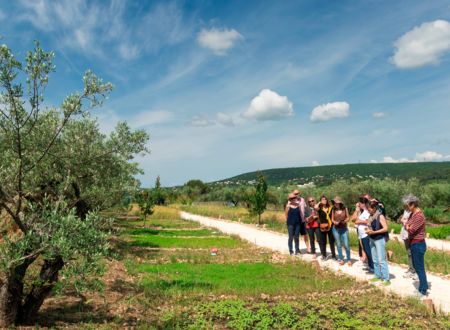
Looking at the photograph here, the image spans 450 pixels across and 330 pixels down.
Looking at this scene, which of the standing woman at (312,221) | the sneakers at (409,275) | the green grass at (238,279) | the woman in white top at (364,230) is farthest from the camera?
the standing woman at (312,221)

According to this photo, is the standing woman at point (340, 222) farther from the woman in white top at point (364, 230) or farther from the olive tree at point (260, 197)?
the olive tree at point (260, 197)

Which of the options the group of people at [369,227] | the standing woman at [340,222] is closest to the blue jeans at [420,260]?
the group of people at [369,227]

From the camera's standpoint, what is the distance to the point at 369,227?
11.3 metres

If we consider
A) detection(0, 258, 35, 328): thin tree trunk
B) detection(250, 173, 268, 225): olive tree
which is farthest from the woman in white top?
detection(250, 173, 268, 225): olive tree

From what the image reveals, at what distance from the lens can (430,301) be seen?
8.41 meters

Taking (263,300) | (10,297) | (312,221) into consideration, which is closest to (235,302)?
(263,300)

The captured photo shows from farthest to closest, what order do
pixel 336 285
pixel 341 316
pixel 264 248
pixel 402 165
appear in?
pixel 402 165 < pixel 264 248 < pixel 336 285 < pixel 341 316

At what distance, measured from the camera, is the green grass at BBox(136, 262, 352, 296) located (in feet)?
33.9

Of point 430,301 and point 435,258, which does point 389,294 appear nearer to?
point 430,301

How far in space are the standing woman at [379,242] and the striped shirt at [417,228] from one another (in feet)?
4.10

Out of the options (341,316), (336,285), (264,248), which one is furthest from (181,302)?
(264,248)

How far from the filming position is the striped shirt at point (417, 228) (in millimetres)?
9305

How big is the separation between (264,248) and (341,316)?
10.5m

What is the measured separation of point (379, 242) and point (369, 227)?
1.81 ft
